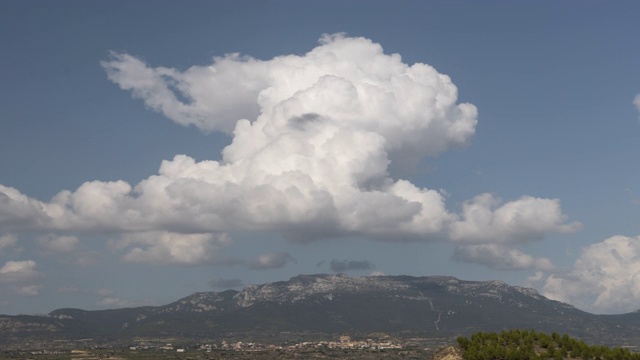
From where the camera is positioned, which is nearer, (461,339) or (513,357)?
(513,357)

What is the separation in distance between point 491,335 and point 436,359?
251 inches

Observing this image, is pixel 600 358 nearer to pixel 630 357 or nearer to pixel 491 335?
pixel 630 357

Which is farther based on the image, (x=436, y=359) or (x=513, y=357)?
(x=436, y=359)

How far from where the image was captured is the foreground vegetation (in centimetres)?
6241

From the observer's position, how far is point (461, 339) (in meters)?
67.1

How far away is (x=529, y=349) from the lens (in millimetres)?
63531

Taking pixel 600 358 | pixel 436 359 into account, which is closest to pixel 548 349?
pixel 600 358

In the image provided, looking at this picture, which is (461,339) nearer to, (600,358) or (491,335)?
(491,335)

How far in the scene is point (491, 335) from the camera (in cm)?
6775

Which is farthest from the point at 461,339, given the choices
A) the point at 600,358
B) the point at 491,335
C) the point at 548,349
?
the point at 600,358

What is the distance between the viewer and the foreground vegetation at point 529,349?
205 feet

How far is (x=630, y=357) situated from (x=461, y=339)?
16.2m

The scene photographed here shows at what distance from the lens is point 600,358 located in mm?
64562

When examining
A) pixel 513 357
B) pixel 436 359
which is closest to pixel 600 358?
pixel 513 357
